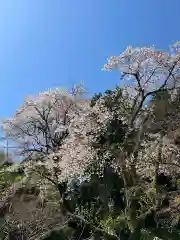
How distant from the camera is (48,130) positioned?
18.2 m

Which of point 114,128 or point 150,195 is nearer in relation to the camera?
point 150,195

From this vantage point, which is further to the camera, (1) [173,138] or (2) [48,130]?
(2) [48,130]

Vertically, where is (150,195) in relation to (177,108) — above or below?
below

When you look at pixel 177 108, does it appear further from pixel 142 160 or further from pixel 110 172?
pixel 110 172

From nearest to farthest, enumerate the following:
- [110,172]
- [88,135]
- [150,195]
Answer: [150,195], [88,135], [110,172]

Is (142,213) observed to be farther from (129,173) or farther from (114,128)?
(114,128)

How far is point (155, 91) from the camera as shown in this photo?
14.2 meters

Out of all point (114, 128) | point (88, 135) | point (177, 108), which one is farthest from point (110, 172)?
point (177, 108)

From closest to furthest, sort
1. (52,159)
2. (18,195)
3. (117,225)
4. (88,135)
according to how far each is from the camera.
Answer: (117,225) < (88,135) < (52,159) < (18,195)

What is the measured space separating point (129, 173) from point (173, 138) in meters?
1.97

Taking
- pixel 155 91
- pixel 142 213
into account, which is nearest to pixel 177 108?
pixel 155 91

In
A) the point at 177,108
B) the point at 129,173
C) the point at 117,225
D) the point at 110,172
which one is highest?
the point at 177,108

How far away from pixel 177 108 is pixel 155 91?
1224 millimetres

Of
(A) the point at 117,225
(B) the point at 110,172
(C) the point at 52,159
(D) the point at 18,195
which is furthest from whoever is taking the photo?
(D) the point at 18,195
